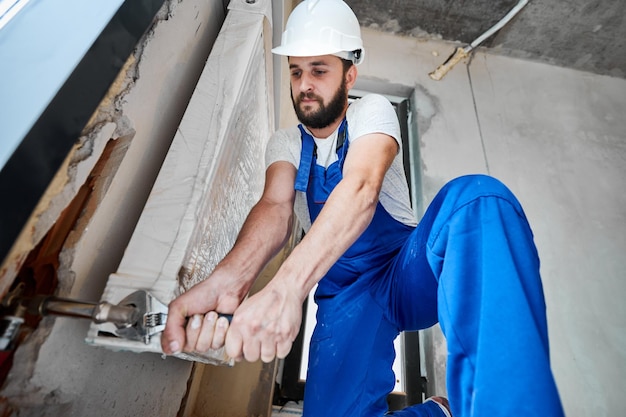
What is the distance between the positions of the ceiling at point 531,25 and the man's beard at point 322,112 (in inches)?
57.1

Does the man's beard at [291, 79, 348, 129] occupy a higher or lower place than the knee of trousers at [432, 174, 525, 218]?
higher

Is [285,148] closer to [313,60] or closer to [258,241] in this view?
[313,60]

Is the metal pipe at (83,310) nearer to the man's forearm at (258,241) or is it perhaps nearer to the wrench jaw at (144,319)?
the wrench jaw at (144,319)

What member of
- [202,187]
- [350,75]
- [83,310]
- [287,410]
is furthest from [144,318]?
[287,410]

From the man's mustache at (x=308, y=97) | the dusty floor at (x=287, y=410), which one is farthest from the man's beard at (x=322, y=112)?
the dusty floor at (x=287, y=410)

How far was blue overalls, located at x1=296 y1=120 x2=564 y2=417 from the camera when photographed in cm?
44

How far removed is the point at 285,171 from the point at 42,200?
32.9 inches

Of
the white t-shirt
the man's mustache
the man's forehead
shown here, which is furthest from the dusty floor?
the man's forehead

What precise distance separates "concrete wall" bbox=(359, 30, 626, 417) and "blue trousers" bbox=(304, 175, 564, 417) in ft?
2.56

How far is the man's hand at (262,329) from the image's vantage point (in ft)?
1.76

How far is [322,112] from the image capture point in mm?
1155

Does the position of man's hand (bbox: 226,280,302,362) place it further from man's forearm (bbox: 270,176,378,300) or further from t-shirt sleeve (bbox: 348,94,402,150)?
t-shirt sleeve (bbox: 348,94,402,150)

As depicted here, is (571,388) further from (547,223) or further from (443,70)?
(443,70)

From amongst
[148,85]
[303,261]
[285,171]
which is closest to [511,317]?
[303,261]
